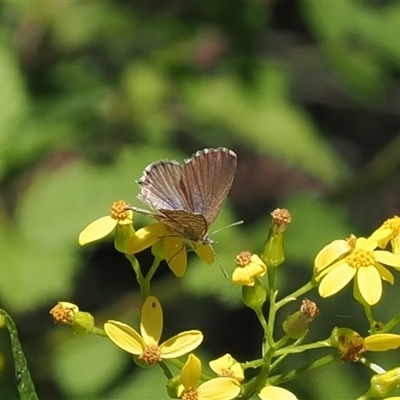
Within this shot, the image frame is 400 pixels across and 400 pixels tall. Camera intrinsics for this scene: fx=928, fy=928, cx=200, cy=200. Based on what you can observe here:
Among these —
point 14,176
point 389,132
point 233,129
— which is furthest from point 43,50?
point 389,132

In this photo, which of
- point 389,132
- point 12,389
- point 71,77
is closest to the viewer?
point 12,389

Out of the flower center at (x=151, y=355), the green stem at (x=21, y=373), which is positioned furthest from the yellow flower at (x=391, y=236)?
the green stem at (x=21, y=373)

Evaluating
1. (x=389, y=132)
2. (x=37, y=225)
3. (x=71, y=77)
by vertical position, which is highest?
(x=71, y=77)

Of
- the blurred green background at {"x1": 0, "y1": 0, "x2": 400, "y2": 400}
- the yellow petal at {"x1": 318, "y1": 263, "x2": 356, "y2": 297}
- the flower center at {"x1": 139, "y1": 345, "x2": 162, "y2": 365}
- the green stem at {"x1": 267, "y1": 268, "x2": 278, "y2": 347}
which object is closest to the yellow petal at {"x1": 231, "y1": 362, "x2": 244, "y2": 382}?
the green stem at {"x1": 267, "y1": 268, "x2": 278, "y2": 347}

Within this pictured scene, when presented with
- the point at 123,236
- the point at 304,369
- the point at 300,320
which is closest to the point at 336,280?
the point at 300,320

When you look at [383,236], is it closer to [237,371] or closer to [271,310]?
[271,310]

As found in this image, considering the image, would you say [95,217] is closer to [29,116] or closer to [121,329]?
[29,116]

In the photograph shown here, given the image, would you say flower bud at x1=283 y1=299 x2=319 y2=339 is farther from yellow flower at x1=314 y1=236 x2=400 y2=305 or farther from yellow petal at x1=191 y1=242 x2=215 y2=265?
yellow petal at x1=191 y1=242 x2=215 y2=265
